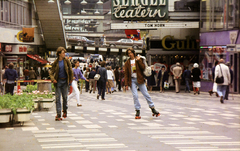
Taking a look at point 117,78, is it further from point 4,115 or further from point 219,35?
point 4,115

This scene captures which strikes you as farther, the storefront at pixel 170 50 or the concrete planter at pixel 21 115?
the storefront at pixel 170 50

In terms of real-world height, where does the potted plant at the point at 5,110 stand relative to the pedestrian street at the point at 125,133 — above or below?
above

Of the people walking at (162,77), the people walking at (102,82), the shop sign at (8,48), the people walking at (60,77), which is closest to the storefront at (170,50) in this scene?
the people walking at (162,77)

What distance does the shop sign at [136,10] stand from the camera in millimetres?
26750

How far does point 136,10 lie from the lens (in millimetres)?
26734

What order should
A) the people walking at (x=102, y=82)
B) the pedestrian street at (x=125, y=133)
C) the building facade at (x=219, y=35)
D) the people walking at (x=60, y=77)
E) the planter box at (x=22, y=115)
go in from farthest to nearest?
the building facade at (x=219, y=35)
the people walking at (x=102, y=82)
the people walking at (x=60, y=77)
the planter box at (x=22, y=115)
the pedestrian street at (x=125, y=133)

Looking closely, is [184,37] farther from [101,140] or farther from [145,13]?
[101,140]

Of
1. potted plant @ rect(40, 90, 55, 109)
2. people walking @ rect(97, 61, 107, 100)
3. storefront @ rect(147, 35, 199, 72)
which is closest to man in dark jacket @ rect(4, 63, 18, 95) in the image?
people walking @ rect(97, 61, 107, 100)

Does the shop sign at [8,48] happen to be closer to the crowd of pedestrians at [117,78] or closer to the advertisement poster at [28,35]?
the advertisement poster at [28,35]

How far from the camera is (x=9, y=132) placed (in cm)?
870

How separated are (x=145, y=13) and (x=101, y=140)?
65.4 ft

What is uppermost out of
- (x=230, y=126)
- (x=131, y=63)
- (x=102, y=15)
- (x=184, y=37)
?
(x=102, y=15)

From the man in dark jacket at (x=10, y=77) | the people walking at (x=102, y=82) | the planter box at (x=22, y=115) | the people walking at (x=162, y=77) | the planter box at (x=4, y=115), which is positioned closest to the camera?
the planter box at (x=4, y=115)

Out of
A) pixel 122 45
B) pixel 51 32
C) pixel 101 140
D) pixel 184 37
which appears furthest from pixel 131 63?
pixel 122 45
